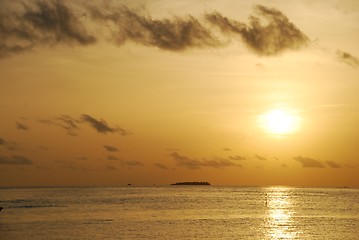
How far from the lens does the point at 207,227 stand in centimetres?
10356

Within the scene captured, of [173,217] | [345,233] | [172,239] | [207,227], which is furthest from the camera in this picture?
[173,217]

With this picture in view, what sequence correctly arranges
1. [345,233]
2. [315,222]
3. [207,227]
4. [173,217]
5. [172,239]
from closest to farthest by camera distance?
1. [172,239]
2. [345,233]
3. [207,227]
4. [315,222]
5. [173,217]

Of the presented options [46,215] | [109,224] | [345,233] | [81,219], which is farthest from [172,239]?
[46,215]

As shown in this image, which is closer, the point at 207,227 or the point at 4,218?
the point at 207,227

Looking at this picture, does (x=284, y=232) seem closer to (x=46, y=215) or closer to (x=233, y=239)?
(x=233, y=239)

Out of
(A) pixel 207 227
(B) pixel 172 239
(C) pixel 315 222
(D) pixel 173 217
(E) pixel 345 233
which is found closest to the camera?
(B) pixel 172 239

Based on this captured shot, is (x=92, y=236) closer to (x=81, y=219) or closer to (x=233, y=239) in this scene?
(x=233, y=239)

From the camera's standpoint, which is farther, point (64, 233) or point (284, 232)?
point (284, 232)

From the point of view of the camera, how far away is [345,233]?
317 ft

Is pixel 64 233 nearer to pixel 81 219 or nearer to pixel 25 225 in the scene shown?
pixel 25 225

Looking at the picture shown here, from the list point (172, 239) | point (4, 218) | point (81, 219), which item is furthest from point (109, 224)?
point (4, 218)

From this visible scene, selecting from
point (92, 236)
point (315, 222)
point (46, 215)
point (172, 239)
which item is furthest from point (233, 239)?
point (46, 215)

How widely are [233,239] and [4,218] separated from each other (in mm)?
64902

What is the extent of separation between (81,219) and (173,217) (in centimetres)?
2321
